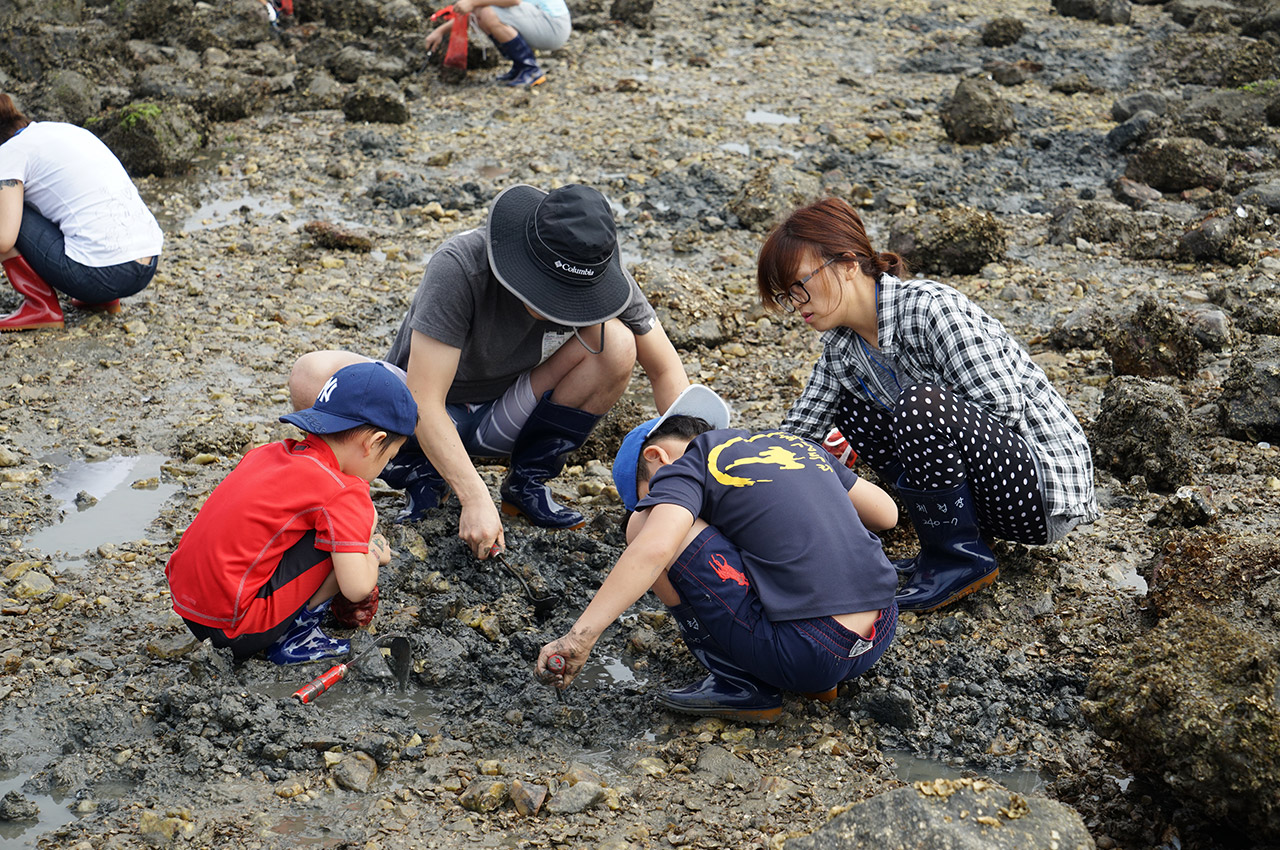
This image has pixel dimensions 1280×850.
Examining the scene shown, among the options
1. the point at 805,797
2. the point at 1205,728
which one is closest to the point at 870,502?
the point at 805,797

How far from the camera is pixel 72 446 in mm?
3941

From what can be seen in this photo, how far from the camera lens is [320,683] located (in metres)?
2.73

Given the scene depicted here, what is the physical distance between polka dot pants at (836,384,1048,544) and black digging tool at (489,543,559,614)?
3.61 feet

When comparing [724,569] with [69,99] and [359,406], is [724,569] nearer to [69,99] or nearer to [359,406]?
[359,406]

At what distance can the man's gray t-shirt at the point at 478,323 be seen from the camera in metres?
3.11

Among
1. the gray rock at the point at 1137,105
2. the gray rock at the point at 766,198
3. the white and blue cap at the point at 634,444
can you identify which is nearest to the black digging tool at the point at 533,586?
the white and blue cap at the point at 634,444

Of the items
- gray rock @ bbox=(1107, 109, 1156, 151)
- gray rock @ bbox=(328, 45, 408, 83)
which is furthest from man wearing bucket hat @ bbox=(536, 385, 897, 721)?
gray rock @ bbox=(328, 45, 408, 83)

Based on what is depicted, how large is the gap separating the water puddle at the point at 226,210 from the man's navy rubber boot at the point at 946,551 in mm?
4521

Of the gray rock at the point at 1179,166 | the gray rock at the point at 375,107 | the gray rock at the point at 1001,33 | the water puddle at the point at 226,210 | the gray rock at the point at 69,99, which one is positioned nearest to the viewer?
the water puddle at the point at 226,210

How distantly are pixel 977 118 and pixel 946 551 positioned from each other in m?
5.27

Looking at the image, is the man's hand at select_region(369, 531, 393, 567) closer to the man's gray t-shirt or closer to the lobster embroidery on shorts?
the man's gray t-shirt

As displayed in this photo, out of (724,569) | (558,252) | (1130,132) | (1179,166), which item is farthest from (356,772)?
(1130,132)

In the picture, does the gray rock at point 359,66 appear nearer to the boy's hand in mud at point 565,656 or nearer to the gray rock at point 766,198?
the gray rock at point 766,198

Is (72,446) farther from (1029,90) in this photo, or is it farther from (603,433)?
(1029,90)
